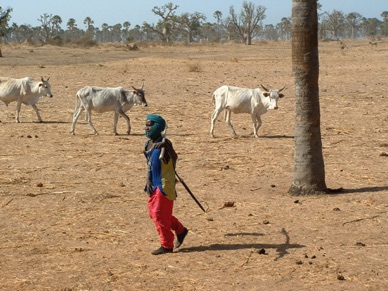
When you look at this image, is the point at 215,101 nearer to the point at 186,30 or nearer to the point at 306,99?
the point at 306,99

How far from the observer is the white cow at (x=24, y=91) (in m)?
19.2

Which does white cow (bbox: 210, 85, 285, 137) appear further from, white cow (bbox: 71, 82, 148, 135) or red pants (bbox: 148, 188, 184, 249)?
red pants (bbox: 148, 188, 184, 249)

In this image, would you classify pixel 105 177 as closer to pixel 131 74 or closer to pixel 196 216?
pixel 196 216

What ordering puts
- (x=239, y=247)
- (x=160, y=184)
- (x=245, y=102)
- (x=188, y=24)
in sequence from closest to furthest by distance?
(x=160, y=184) → (x=239, y=247) → (x=245, y=102) → (x=188, y=24)

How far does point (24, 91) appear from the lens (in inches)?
754

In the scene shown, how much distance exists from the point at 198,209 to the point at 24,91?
10252mm

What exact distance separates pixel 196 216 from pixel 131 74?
2118cm

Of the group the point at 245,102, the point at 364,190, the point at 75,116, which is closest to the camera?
the point at 364,190

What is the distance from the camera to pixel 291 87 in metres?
25.1

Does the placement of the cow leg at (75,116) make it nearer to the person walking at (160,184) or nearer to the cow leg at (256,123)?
the cow leg at (256,123)

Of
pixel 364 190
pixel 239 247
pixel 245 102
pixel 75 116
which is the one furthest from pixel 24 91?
pixel 239 247

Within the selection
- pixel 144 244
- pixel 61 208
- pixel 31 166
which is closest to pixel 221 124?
pixel 31 166

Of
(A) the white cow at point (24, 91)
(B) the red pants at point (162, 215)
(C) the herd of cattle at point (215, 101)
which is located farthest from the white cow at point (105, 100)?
(B) the red pants at point (162, 215)

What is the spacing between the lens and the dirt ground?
747cm
